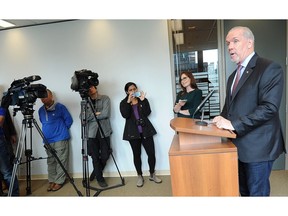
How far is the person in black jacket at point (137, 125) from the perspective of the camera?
299 centimetres

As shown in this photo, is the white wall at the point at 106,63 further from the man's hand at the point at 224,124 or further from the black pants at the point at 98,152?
the man's hand at the point at 224,124

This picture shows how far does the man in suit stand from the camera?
48.7 inches

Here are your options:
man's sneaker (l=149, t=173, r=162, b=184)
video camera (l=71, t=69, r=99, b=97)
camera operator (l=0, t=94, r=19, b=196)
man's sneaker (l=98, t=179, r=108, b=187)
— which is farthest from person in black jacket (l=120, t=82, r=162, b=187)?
camera operator (l=0, t=94, r=19, b=196)

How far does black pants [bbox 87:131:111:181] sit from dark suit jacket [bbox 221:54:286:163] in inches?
81.5

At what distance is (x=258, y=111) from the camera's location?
1229 millimetres

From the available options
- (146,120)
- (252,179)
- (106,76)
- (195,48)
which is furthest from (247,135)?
(106,76)

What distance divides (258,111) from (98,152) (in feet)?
7.76

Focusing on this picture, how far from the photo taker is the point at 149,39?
317cm

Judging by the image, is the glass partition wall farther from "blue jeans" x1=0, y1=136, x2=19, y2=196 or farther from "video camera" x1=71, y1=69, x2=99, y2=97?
"blue jeans" x1=0, y1=136, x2=19, y2=196

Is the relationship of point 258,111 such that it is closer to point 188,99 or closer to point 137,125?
point 188,99
